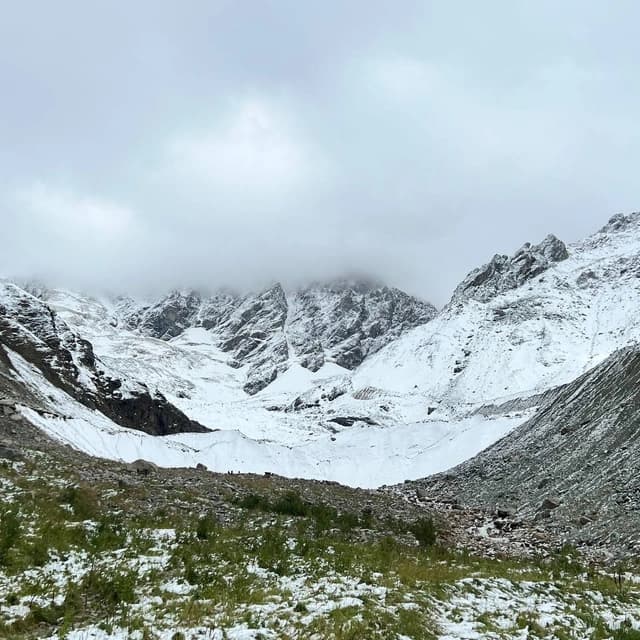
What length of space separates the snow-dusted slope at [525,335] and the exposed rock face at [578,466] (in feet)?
208

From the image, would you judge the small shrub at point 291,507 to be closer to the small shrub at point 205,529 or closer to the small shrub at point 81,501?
the small shrub at point 205,529

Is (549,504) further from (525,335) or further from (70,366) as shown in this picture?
(525,335)

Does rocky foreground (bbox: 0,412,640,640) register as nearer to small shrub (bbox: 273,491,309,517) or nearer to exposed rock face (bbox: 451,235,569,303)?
small shrub (bbox: 273,491,309,517)

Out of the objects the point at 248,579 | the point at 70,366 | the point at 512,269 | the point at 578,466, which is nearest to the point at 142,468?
the point at 248,579

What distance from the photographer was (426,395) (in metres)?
128

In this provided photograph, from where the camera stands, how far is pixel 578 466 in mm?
28094

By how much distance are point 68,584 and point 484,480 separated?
98.3 feet

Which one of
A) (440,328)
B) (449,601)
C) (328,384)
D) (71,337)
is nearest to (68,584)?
(449,601)

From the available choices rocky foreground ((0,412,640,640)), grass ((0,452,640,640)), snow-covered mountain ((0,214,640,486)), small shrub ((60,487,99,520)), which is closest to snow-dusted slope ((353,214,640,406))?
snow-covered mountain ((0,214,640,486))

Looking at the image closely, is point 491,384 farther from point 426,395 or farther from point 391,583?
point 391,583

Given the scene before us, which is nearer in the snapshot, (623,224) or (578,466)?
(578,466)

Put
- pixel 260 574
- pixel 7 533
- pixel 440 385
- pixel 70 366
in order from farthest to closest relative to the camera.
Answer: pixel 440 385 < pixel 70 366 < pixel 7 533 < pixel 260 574

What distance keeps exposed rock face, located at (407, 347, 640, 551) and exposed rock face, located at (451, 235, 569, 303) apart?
132075mm

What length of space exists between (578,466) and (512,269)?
16776 centimetres
